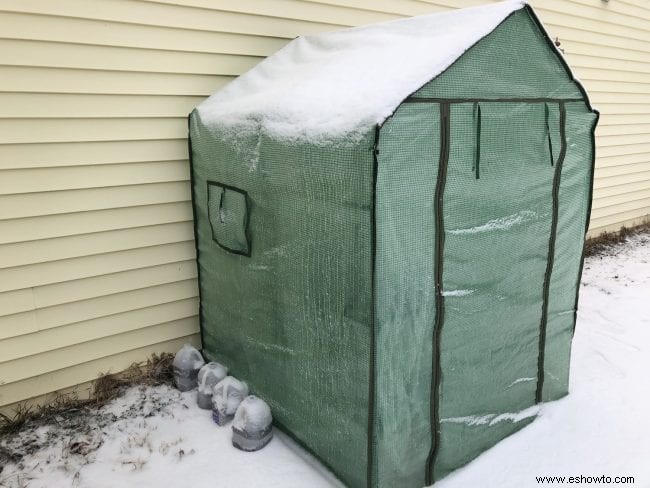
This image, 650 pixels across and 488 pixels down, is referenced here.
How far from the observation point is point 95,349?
3.19 m

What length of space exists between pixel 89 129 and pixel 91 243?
633 millimetres

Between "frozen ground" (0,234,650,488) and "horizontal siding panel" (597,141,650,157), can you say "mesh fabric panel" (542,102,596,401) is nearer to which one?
"frozen ground" (0,234,650,488)

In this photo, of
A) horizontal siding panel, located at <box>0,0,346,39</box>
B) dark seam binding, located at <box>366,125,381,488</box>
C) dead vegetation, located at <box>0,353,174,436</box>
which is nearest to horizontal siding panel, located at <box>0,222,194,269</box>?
dead vegetation, located at <box>0,353,174,436</box>

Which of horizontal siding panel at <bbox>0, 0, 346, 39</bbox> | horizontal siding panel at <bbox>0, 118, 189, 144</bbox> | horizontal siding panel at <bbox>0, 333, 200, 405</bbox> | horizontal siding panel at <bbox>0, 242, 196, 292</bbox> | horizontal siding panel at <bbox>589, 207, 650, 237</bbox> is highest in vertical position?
horizontal siding panel at <bbox>0, 0, 346, 39</bbox>

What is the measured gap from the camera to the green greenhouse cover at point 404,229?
203 cm

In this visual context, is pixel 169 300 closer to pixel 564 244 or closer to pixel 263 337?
pixel 263 337

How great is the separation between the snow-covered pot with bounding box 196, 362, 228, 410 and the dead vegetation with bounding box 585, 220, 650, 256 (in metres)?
4.71

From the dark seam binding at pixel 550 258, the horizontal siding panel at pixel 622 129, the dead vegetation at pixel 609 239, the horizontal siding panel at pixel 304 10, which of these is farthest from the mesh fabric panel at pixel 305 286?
the horizontal siding panel at pixel 622 129

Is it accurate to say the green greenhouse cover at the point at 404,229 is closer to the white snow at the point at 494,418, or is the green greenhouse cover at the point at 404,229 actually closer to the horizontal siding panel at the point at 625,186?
the white snow at the point at 494,418

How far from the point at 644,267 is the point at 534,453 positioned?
12.8ft

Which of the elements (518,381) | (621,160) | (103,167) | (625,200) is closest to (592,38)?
(621,160)

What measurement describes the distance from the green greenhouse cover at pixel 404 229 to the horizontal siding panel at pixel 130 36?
0.44 m

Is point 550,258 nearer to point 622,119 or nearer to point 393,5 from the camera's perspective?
point 393,5

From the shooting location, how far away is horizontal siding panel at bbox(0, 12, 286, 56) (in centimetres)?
262
